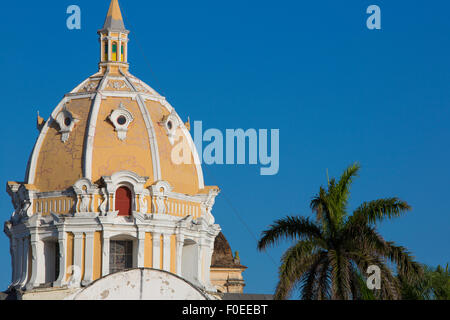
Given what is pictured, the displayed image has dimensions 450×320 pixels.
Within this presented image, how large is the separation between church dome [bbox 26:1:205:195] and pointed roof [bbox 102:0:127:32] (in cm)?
305

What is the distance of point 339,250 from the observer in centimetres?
3978

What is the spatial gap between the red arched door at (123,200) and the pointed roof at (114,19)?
10.7 meters

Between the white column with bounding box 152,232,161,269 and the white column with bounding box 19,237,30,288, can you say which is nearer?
the white column with bounding box 152,232,161,269

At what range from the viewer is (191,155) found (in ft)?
230

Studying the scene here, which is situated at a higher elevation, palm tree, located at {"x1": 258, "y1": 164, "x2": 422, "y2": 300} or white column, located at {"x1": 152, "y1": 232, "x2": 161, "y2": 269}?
white column, located at {"x1": 152, "y1": 232, "x2": 161, "y2": 269}

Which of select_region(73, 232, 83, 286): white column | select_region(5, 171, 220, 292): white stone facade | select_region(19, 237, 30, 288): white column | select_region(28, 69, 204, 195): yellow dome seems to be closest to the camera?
select_region(73, 232, 83, 286): white column

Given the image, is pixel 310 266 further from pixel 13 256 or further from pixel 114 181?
pixel 13 256

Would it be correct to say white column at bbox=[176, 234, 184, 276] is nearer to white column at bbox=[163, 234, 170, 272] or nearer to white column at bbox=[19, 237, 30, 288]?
white column at bbox=[163, 234, 170, 272]

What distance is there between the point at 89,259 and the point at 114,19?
15624 mm

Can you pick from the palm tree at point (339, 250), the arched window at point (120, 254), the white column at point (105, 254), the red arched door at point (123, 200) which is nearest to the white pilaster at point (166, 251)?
the arched window at point (120, 254)

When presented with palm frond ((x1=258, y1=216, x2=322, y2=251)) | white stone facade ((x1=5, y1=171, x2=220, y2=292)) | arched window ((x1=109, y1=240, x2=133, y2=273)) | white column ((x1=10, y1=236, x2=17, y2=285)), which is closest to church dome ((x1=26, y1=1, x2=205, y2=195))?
white stone facade ((x1=5, y1=171, x2=220, y2=292))

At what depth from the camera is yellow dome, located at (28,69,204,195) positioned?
218 feet

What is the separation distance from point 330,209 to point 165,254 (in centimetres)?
2687
